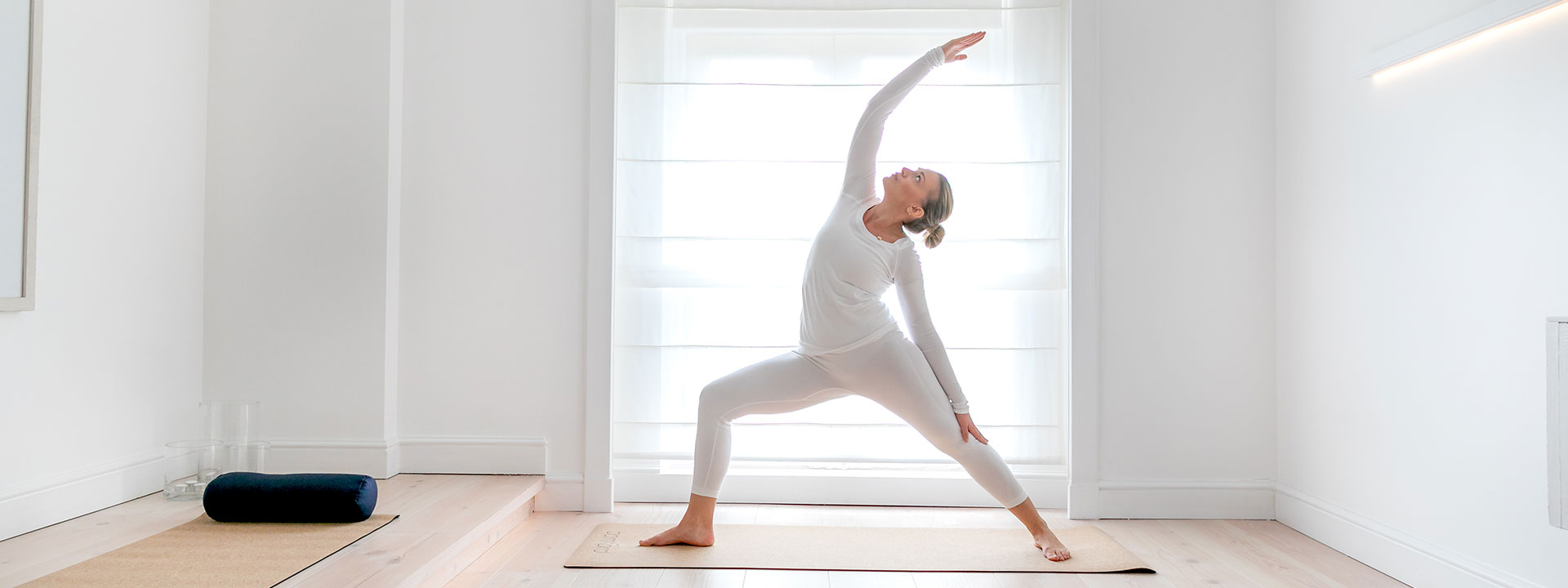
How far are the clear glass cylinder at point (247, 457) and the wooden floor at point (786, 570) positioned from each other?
171mm

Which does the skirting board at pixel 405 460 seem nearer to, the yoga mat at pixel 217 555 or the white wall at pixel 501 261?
the white wall at pixel 501 261

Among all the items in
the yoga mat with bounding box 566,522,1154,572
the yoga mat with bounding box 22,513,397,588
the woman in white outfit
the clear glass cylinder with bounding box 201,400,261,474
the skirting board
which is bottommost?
the yoga mat with bounding box 566,522,1154,572

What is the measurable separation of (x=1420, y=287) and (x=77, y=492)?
3.90 metres

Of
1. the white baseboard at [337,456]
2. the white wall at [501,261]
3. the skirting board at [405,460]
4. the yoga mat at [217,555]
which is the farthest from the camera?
the white wall at [501,261]

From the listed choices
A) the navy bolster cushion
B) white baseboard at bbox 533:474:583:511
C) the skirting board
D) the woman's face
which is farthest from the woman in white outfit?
the navy bolster cushion

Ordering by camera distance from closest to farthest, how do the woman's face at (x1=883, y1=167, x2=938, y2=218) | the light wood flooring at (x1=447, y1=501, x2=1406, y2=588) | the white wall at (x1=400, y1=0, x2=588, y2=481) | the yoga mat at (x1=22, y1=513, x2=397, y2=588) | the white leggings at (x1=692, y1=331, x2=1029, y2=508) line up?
the yoga mat at (x1=22, y1=513, x2=397, y2=588), the light wood flooring at (x1=447, y1=501, x2=1406, y2=588), the white leggings at (x1=692, y1=331, x2=1029, y2=508), the woman's face at (x1=883, y1=167, x2=938, y2=218), the white wall at (x1=400, y1=0, x2=588, y2=481)

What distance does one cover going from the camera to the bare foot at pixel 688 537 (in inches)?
106

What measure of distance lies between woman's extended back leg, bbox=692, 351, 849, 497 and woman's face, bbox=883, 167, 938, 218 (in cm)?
57

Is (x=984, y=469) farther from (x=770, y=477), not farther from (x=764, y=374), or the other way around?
(x=770, y=477)

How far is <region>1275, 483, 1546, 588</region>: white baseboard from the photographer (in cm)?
226

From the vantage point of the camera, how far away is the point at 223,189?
3137 millimetres

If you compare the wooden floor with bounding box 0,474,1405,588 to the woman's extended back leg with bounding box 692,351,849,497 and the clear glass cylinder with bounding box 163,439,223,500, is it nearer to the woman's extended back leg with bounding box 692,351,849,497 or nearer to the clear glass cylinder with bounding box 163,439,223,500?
the clear glass cylinder with bounding box 163,439,223,500

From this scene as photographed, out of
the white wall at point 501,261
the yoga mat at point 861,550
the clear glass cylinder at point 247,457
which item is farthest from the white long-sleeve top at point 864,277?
the clear glass cylinder at point 247,457

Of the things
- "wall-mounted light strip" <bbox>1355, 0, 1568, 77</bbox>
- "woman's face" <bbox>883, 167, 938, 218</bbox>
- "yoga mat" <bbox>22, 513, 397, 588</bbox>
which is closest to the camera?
"yoga mat" <bbox>22, 513, 397, 588</bbox>
